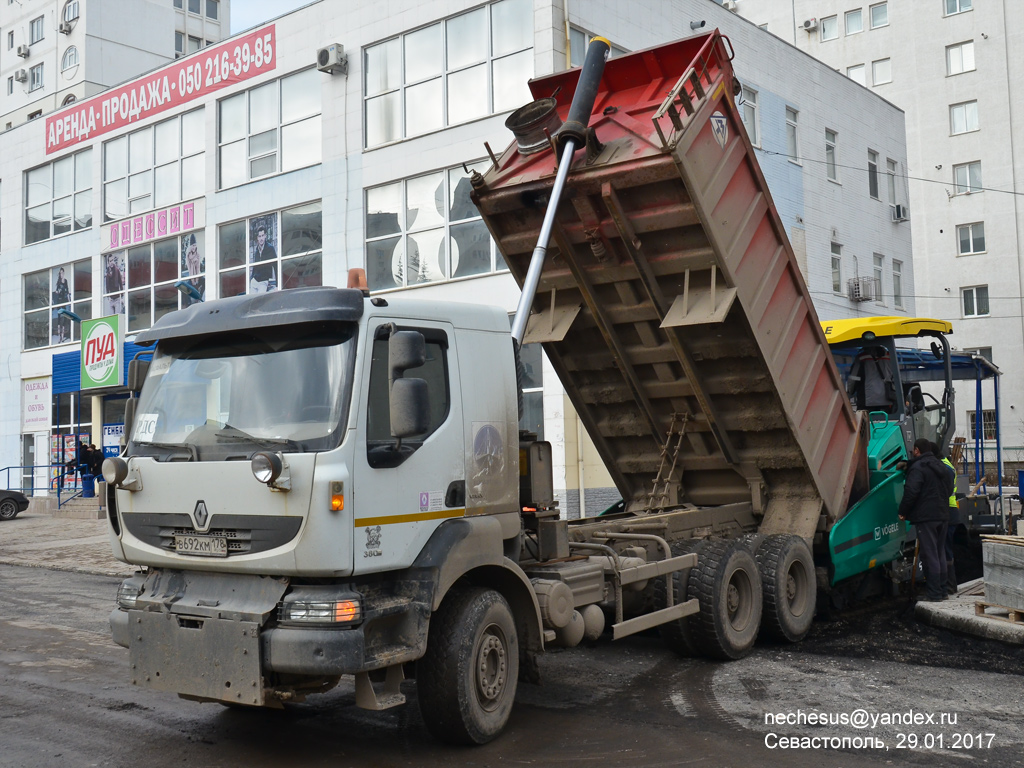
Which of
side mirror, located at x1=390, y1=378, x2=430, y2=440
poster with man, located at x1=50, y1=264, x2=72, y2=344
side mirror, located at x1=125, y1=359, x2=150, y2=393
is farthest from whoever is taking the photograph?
poster with man, located at x1=50, y1=264, x2=72, y2=344

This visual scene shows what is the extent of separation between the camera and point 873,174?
91.6 ft

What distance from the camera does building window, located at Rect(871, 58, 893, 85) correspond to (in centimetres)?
4291

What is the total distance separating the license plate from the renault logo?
73 millimetres

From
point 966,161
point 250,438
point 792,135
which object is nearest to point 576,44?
point 792,135

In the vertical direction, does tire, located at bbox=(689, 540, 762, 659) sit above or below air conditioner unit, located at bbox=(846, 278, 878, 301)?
below

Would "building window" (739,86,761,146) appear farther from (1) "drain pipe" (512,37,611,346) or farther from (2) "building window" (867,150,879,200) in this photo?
(1) "drain pipe" (512,37,611,346)

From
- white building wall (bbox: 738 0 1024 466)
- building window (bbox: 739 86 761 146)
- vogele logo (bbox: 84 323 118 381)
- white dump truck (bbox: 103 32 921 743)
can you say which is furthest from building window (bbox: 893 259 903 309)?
vogele logo (bbox: 84 323 118 381)

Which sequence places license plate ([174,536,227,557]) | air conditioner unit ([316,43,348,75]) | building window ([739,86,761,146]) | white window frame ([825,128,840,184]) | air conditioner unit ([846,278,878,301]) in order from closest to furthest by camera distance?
1. license plate ([174,536,227,557])
2. air conditioner unit ([316,43,348,75])
3. building window ([739,86,761,146])
4. white window frame ([825,128,840,184])
5. air conditioner unit ([846,278,878,301])

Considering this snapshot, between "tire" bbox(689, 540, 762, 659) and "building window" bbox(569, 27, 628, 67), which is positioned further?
"building window" bbox(569, 27, 628, 67)

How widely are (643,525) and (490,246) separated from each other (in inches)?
454

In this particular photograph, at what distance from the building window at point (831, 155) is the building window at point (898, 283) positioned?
4213mm

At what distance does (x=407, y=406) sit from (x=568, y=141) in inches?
121

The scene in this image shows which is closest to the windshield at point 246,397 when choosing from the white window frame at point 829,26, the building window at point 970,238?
the building window at point 970,238

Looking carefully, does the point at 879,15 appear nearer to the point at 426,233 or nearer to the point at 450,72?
the point at 450,72
